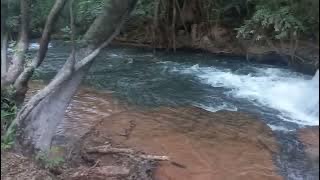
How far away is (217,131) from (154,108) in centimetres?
157

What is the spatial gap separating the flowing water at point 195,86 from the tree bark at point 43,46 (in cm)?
228

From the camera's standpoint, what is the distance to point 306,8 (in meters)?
1.69

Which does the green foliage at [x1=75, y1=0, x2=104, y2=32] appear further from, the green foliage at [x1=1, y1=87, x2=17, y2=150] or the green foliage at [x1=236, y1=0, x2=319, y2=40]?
the green foliage at [x1=1, y1=87, x2=17, y2=150]

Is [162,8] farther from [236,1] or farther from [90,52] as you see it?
[90,52]

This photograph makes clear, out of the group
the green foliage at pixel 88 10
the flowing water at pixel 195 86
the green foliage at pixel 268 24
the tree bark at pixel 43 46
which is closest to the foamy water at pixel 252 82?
the flowing water at pixel 195 86

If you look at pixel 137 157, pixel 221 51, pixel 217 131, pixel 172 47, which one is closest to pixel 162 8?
pixel 172 47

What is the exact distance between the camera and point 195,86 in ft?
33.4

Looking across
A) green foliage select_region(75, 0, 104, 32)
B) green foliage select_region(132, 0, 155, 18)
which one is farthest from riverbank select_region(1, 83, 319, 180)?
green foliage select_region(132, 0, 155, 18)

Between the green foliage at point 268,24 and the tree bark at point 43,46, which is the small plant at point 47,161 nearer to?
the tree bark at point 43,46

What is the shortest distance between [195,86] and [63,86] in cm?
534

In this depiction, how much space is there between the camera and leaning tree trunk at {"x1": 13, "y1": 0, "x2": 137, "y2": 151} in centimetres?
480

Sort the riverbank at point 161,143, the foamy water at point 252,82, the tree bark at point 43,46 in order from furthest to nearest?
1. the foamy water at point 252,82
2. the riverbank at point 161,143
3. the tree bark at point 43,46

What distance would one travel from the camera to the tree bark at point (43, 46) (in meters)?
4.59

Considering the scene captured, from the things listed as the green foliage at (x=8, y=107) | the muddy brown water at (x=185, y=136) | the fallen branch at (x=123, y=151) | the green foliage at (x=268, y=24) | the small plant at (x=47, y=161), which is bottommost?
the muddy brown water at (x=185, y=136)
